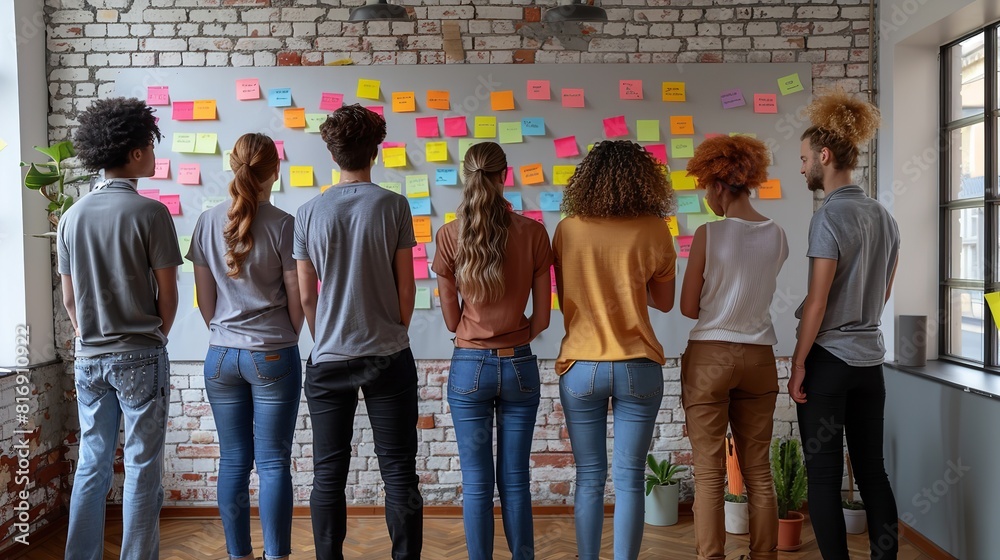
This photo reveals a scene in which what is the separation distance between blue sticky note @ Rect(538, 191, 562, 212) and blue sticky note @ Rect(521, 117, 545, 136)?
11.9 inches

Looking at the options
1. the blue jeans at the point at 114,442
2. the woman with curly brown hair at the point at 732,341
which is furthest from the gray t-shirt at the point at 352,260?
the woman with curly brown hair at the point at 732,341

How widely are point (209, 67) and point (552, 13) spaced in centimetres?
175

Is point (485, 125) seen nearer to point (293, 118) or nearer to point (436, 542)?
point (293, 118)

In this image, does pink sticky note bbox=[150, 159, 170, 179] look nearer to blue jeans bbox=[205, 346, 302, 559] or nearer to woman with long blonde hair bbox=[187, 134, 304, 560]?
woman with long blonde hair bbox=[187, 134, 304, 560]

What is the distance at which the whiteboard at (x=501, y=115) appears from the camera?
374 centimetres

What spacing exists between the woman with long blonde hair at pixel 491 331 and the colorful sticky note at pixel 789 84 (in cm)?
192

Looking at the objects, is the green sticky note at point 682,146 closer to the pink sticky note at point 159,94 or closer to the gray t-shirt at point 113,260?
the gray t-shirt at point 113,260

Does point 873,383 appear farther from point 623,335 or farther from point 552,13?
point 552,13

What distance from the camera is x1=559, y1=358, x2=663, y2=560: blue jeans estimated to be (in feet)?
8.11

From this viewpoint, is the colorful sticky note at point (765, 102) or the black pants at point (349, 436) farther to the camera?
the colorful sticky note at point (765, 102)

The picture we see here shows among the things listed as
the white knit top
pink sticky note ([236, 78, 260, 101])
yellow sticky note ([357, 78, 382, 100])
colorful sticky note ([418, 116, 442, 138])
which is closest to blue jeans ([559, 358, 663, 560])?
the white knit top

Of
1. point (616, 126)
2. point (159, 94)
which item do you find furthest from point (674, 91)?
point (159, 94)

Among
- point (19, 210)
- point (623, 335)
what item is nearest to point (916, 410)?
point (623, 335)

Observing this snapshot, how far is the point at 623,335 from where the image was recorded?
8.11 ft
